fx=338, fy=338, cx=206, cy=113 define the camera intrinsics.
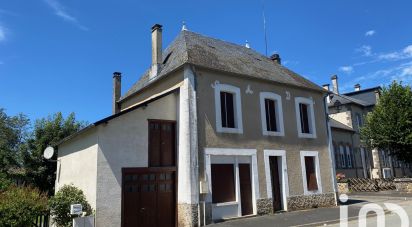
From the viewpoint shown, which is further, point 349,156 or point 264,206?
point 349,156

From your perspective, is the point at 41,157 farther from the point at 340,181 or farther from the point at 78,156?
the point at 340,181

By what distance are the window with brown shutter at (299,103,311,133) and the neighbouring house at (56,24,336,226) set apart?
2.3 inches

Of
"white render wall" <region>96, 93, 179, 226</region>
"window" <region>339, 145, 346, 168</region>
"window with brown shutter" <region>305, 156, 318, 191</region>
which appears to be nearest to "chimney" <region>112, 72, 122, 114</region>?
"white render wall" <region>96, 93, 179, 226</region>

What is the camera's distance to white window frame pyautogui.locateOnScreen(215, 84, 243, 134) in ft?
48.0

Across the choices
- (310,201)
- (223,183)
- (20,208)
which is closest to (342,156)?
(310,201)

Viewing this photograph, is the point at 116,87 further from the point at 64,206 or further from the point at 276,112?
the point at 64,206

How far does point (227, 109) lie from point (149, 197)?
17.1 feet

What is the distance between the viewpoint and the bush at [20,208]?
9945 mm

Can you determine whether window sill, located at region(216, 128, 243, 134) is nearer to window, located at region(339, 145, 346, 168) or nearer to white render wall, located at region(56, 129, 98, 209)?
white render wall, located at region(56, 129, 98, 209)

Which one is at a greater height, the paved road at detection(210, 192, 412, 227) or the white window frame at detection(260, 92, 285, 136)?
the white window frame at detection(260, 92, 285, 136)

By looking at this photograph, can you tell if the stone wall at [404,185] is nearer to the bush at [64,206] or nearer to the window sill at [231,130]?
the window sill at [231,130]

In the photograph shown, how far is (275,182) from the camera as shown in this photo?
1636 cm

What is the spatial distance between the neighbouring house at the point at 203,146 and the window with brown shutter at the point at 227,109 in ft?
0.16

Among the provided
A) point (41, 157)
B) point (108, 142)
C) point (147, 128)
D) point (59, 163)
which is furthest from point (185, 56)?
point (41, 157)
